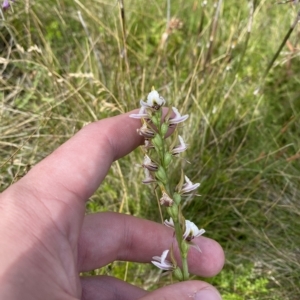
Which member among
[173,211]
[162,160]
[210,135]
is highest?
[162,160]

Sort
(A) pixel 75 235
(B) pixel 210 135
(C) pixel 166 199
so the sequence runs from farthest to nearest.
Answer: (B) pixel 210 135
(A) pixel 75 235
(C) pixel 166 199

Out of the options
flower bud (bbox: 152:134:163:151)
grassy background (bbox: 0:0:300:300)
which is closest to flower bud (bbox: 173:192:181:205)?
flower bud (bbox: 152:134:163:151)

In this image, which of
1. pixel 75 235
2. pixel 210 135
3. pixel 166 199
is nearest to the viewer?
pixel 166 199

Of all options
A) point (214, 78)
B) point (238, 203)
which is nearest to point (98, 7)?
point (214, 78)

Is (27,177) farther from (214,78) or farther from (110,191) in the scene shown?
(214,78)

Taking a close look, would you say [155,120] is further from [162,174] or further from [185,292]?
[185,292]

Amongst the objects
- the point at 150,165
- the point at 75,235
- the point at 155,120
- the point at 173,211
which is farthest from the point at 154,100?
the point at 75,235

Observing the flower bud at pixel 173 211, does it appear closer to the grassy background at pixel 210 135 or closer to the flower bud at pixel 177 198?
the flower bud at pixel 177 198
